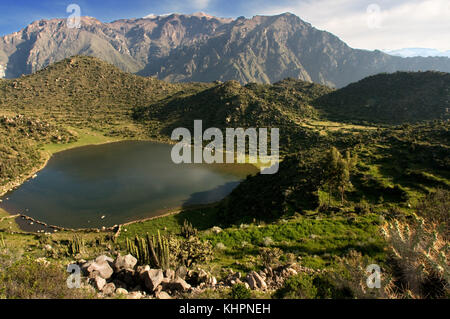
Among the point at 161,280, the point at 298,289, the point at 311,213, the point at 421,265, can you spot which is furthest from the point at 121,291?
the point at 311,213

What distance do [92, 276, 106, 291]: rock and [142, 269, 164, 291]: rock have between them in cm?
157

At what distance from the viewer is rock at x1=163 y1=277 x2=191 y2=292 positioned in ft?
28.6

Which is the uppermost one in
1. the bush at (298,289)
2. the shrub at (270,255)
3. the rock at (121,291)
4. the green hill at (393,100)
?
the green hill at (393,100)

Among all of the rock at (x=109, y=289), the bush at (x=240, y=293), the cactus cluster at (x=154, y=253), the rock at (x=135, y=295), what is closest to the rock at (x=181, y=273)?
the cactus cluster at (x=154, y=253)

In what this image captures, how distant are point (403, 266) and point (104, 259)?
1259 centimetres

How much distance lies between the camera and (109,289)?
8.79 metres

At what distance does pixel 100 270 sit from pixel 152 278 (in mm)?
2721

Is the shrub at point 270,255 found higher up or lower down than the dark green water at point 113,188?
higher up

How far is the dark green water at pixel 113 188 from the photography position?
3700cm

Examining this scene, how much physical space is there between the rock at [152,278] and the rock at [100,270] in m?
1.81

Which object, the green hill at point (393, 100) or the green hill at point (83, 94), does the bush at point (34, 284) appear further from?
the green hill at point (83, 94)

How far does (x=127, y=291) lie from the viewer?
8922 mm

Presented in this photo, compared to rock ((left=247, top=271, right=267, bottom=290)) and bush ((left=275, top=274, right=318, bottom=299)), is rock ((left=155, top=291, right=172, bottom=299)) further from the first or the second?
bush ((left=275, top=274, right=318, bottom=299))

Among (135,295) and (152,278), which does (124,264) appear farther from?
(135,295)
